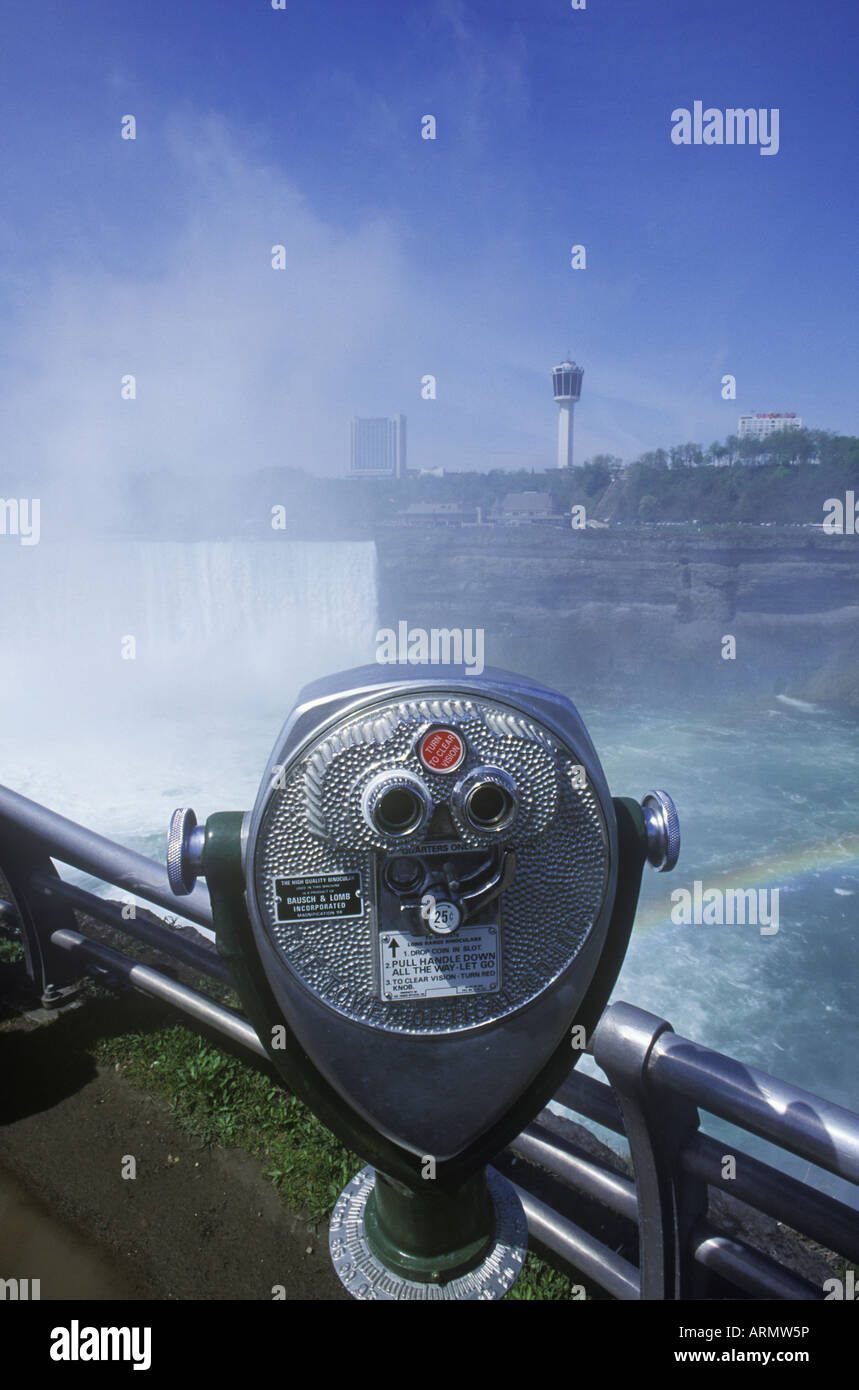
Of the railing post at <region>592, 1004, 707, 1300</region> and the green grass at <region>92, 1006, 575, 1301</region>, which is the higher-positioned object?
the railing post at <region>592, 1004, 707, 1300</region>

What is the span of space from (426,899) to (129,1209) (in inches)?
56.3

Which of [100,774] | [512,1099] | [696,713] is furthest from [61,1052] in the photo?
[696,713]

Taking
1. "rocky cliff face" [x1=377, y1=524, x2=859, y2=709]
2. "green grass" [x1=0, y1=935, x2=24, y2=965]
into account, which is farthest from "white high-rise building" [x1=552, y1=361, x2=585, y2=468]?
"green grass" [x1=0, y1=935, x2=24, y2=965]

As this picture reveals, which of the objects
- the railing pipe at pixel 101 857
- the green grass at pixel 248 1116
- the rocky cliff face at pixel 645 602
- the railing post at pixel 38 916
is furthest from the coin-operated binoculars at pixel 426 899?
the rocky cliff face at pixel 645 602

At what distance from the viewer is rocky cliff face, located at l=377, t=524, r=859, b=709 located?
133ft

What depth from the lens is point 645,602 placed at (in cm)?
4284

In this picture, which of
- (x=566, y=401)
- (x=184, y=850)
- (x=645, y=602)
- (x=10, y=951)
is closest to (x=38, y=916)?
(x=10, y=951)

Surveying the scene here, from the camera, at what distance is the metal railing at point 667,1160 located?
1.25 meters

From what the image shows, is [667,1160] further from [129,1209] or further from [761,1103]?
[129,1209]

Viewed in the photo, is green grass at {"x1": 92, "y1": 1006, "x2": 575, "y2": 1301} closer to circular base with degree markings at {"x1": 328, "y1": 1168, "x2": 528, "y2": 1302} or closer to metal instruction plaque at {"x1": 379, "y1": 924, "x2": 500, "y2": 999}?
circular base with degree markings at {"x1": 328, "y1": 1168, "x2": 528, "y2": 1302}

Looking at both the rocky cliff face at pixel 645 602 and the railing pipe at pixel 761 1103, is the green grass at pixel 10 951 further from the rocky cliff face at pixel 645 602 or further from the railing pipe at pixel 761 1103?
the rocky cliff face at pixel 645 602

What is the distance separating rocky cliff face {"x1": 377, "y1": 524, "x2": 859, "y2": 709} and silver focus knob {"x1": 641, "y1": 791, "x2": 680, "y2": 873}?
38044mm
